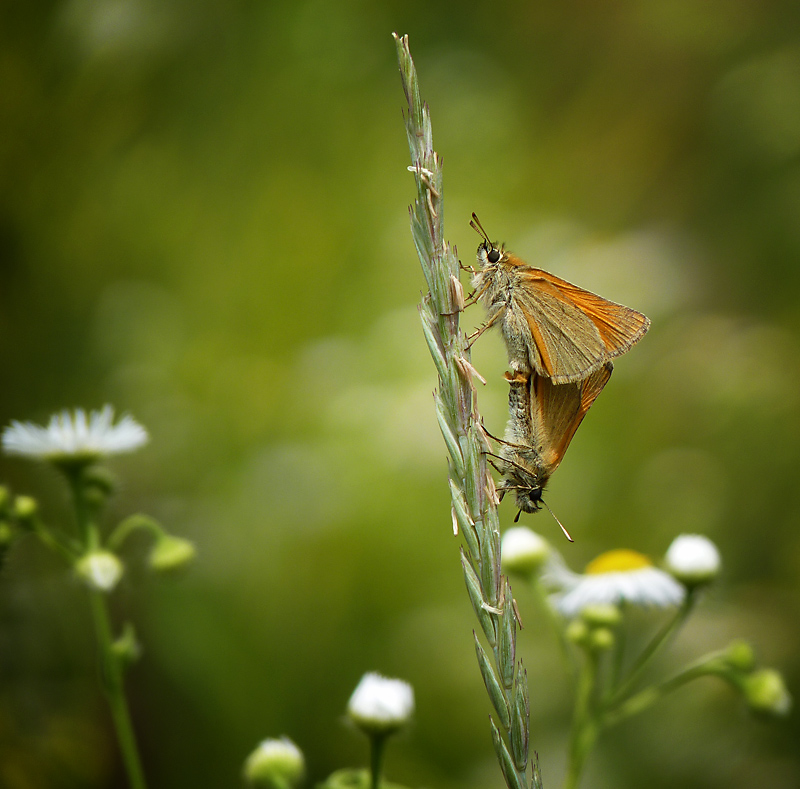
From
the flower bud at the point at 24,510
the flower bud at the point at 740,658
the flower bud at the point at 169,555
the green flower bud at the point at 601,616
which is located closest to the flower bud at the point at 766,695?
the flower bud at the point at 740,658

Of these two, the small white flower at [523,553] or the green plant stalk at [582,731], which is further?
the small white flower at [523,553]

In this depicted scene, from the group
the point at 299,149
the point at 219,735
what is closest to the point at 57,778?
the point at 219,735

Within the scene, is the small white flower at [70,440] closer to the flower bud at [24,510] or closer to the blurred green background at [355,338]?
the flower bud at [24,510]

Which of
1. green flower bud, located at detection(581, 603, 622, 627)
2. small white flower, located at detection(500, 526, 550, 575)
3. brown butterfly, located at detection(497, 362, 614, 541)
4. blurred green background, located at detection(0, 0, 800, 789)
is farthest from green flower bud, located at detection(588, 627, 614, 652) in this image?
blurred green background, located at detection(0, 0, 800, 789)

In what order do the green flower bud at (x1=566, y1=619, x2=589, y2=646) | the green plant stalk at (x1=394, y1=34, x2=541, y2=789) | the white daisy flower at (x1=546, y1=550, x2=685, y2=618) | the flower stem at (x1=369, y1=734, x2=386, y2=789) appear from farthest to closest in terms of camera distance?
the white daisy flower at (x1=546, y1=550, x2=685, y2=618) < the green flower bud at (x1=566, y1=619, x2=589, y2=646) < the flower stem at (x1=369, y1=734, x2=386, y2=789) < the green plant stalk at (x1=394, y1=34, x2=541, y2=789)

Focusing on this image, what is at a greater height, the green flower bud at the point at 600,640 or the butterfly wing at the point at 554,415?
the butterfly wing at the point at 554,415

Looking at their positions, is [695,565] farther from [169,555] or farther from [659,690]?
[169,555]

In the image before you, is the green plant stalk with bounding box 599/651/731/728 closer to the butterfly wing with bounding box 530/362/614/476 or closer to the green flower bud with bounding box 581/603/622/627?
the green flower bud with bounding box 581/603/622/627
